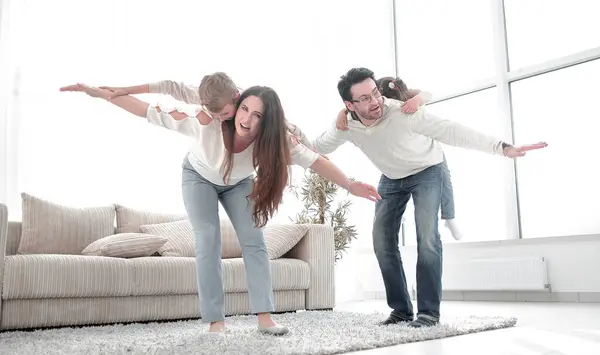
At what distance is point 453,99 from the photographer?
578 centimetres

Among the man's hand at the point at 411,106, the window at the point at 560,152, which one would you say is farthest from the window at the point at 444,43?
the man's hand at the point at 411,106

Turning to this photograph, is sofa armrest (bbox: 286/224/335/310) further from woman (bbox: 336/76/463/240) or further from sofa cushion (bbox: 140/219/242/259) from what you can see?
woman (bbox: 336/76/463/240)

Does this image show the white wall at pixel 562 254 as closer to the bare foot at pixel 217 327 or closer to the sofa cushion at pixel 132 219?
the sofa cushion at pixel 132 219

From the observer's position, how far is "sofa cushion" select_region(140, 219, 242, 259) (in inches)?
136

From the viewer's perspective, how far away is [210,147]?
2.18 metres

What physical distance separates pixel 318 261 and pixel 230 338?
5.25ft

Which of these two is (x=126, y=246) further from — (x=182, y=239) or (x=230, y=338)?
(x=230, y=338)

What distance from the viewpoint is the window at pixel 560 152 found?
15.2 feet

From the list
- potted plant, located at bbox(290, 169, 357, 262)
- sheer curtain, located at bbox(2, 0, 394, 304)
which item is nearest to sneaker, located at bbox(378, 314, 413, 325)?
potted plant, located at bbox(290, 169, 357, 262)

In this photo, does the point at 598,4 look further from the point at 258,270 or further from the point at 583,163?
the point at 258,270

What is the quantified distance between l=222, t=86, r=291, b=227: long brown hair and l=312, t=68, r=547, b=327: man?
→ 521mm

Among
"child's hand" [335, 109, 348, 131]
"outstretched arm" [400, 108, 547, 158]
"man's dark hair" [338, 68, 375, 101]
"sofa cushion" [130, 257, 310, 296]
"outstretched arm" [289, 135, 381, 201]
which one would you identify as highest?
"man's dark hair" [338, 68, 375, 101]

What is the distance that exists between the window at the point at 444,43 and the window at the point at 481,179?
23 centimetres

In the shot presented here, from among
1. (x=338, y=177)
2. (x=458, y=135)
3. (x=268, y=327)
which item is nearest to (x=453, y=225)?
(x=458, y=135)
